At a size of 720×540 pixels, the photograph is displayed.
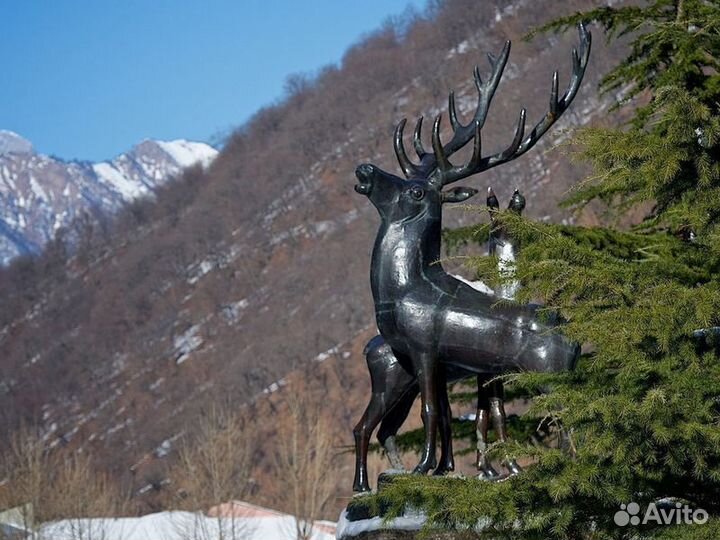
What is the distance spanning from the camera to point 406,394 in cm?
920

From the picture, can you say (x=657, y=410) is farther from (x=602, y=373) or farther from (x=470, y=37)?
(x=470, y=37)

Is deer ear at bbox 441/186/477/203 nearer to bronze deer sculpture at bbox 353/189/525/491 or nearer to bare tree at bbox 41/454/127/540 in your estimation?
bronze deer sculpture at bbox 353/189/525/491

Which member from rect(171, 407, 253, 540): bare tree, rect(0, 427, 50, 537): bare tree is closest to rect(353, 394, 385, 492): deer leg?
rect(171, 407, 253, 540): bare tree

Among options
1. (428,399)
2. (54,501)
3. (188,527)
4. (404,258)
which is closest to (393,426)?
(428,399)

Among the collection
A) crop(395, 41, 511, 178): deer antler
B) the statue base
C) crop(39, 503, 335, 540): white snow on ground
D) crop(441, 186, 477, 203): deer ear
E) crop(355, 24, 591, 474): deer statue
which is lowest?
crop(39, 503, 335, 540): white snow on ground

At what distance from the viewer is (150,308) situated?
11088cm

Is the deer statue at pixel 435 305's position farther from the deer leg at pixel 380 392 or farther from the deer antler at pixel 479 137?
the deer leg at pixel 380 392

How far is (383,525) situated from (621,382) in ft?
7.00

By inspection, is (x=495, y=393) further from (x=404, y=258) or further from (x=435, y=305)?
(x=404, y=258)

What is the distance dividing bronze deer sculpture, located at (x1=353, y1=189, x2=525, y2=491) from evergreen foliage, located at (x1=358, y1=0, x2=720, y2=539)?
966mm

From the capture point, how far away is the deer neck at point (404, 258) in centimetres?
876

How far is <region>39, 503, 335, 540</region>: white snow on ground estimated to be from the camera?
27.2 meters

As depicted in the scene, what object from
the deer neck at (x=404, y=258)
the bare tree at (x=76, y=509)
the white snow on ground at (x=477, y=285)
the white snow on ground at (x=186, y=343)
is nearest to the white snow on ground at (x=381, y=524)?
the deer neck at (x=404, y=258)

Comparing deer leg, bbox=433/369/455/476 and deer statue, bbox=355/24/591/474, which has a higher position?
deer statue, bbox=355/24/591/474
